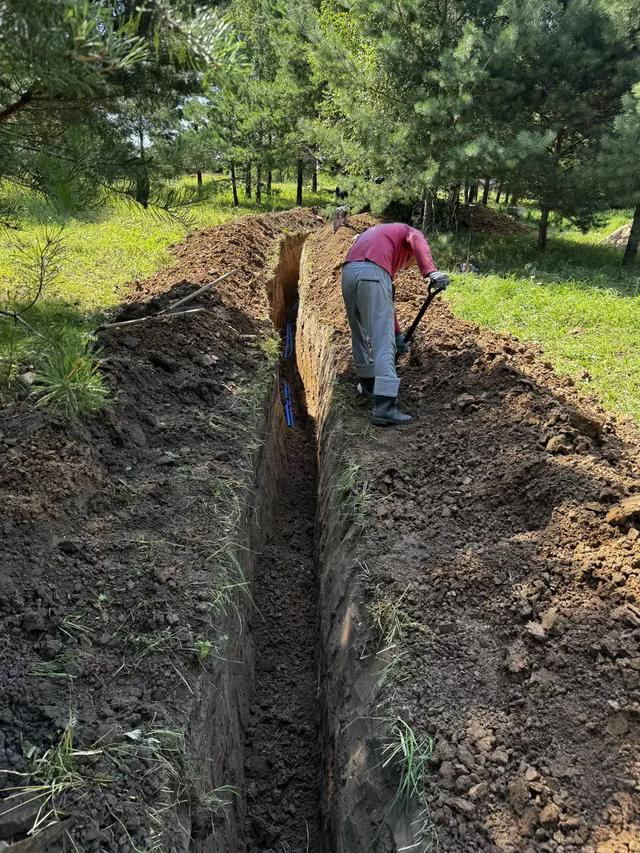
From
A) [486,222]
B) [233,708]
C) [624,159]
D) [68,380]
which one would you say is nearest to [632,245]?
[624,159]

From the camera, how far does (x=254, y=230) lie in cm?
1054

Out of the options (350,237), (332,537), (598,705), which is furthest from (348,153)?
(598,705)

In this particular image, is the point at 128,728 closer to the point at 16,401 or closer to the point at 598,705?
the point at 598,705

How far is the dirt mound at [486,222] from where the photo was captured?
617 inches

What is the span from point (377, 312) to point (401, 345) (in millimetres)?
632

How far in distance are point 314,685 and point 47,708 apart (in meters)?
2.00

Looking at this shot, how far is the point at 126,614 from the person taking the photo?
285cm

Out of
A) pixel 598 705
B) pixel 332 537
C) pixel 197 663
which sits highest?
pixel 598 705

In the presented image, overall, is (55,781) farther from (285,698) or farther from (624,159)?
(624,159)

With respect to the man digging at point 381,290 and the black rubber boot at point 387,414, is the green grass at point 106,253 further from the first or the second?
the black rubber boot at point 387,414

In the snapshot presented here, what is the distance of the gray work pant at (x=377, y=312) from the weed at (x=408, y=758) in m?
2.71

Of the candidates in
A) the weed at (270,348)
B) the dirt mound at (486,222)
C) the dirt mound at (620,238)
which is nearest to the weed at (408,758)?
the weed at (270,348)

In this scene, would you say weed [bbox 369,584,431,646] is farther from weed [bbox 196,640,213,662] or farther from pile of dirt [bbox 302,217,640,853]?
weed [bbox 196,640,213,662]

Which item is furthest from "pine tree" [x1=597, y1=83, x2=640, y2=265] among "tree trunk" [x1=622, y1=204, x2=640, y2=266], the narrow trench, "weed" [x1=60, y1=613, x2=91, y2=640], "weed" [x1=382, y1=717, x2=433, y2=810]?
"weed" [x1=60, y1=613, x2=91, y2=640]
